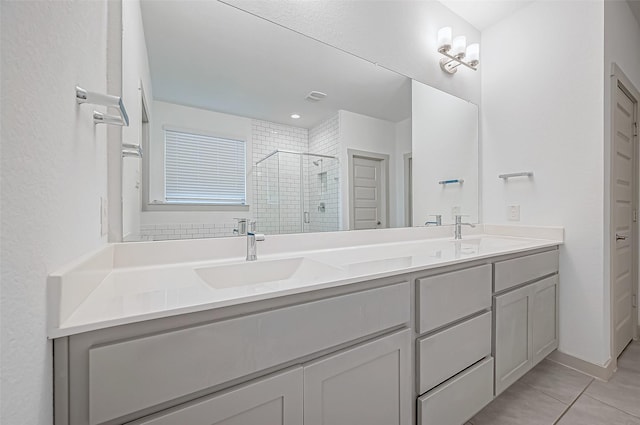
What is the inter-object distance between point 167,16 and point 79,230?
0.97 meters

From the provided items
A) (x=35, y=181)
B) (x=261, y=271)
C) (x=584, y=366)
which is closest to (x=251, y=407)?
(x=261, y=271)

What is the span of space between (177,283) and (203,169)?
0.52m

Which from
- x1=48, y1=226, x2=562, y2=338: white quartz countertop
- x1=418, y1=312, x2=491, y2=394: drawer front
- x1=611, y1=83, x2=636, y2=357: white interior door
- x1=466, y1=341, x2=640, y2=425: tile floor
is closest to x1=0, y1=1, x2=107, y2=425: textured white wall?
x1=48, y1=226, x2=562, y2=338: white quartz countertop

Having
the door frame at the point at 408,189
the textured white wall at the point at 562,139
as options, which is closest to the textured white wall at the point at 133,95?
the door frame at the point at 408,189

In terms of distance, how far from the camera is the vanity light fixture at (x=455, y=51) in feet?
6.67

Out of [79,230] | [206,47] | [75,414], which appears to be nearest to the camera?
[75,414]

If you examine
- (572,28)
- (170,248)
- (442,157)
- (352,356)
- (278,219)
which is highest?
(572,28)

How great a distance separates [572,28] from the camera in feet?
6.20

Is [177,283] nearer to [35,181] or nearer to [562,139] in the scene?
[35,181]

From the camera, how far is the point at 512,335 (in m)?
1.51

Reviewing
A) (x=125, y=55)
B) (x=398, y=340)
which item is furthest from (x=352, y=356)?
(x=125, y=55)

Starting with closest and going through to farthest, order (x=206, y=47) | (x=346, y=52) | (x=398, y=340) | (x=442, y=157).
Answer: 1. (x=398, y=340)
2. (x=206, y=47)
3. (x=346, y=52)
4. (x=442, y=157)

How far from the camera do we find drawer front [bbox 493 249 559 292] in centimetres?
144

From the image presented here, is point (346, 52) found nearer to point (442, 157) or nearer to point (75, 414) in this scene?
point (442, 157)
